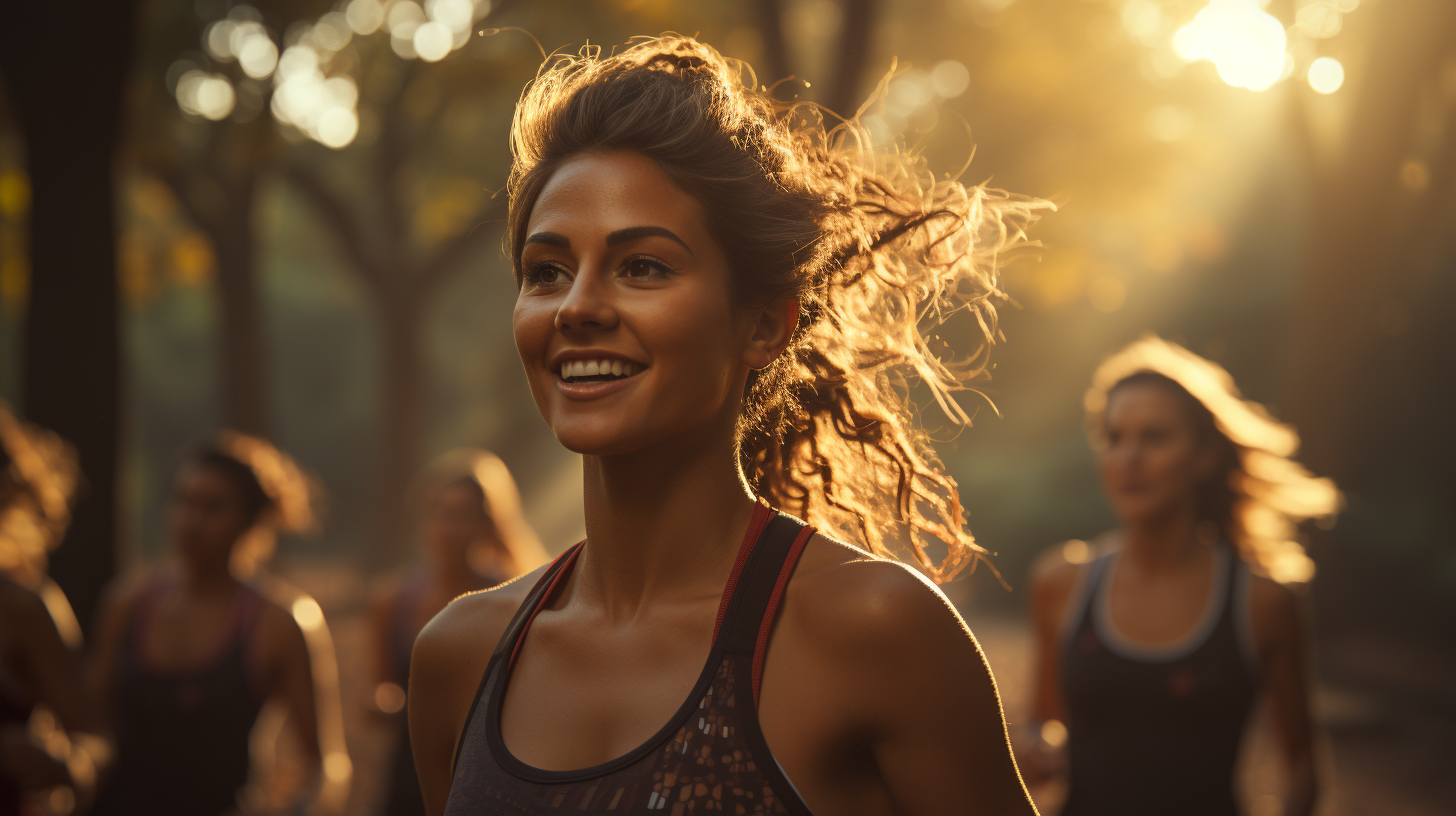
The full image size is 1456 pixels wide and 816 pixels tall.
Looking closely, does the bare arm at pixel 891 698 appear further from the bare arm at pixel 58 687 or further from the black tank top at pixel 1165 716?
the bare arm at pixel 58 687

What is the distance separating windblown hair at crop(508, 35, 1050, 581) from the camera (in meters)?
2.44

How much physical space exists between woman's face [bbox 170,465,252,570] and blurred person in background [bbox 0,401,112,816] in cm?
57

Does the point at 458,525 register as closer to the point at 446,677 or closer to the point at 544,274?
the point at 446,677

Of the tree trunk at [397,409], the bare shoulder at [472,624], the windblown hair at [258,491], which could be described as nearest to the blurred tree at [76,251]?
the windblown hair at [258,491]

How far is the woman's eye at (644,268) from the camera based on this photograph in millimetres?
2283

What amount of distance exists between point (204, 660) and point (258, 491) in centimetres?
94

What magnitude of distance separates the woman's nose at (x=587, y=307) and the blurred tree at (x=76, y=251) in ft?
21.9

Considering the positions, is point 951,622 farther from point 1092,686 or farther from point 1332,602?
point 1332,602

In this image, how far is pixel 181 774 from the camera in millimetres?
5625

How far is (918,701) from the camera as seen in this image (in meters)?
2.07

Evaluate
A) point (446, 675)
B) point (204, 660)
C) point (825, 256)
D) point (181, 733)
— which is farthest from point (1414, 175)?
point (446, 675)

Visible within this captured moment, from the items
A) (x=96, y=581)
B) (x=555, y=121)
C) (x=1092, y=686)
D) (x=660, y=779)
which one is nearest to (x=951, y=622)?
(x=660, y=779)

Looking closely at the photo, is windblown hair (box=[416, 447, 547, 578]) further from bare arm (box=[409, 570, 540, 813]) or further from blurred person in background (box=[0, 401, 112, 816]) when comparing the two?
bare arm (box=[409, 570, 540, 813])

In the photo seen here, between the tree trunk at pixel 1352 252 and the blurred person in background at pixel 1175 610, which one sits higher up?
the tree trunk at pixel 1352 252
